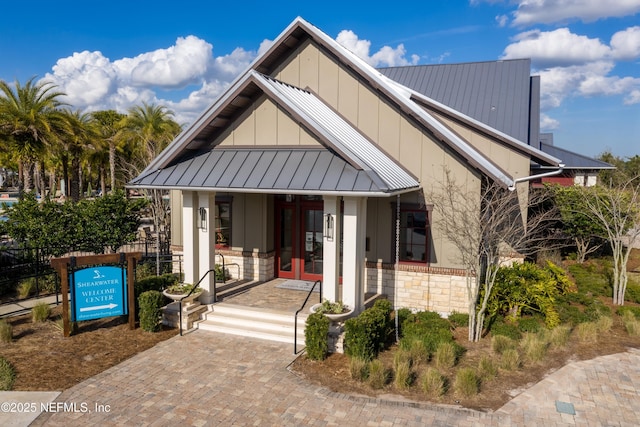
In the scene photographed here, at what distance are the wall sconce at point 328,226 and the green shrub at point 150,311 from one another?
15.2ft

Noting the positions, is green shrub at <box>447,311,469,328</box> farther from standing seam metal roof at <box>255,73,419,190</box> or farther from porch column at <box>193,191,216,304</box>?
porch column at <box>193,191,216,304</box>

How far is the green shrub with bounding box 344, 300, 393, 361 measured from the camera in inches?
419

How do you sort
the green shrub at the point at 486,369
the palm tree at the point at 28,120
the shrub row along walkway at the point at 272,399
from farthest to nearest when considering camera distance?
the palm tree at the point at 28,120
the green shrub at the point at 486,369
the shrub row along walkway at the point at 272,399

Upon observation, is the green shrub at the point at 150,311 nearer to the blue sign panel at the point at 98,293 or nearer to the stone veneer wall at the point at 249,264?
the blue sign panel at the point at 98,293

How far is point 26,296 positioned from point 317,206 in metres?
9.70

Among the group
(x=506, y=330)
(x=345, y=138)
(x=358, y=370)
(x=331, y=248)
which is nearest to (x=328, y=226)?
(x=331, y=248)

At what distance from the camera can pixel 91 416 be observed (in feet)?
27.6

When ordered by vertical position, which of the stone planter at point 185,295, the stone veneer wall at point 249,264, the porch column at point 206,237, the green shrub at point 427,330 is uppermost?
the porch column at point 206,237

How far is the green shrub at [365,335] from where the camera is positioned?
10.6 metres

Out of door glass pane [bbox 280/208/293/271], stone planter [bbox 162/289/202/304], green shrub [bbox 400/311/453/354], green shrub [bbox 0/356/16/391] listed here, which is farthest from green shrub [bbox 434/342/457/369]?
green shrub [bbox 0/356/16/391]

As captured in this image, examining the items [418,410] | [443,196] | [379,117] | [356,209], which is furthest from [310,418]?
[379,117]

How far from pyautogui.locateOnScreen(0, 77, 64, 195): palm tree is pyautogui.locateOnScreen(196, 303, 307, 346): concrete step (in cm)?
1782

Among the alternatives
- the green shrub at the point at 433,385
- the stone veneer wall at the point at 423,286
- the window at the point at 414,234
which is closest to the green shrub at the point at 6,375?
the green shrub at the point at 433,385

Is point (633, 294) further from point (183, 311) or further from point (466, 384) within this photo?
point (183, 311)
